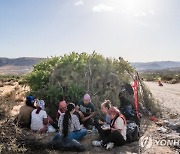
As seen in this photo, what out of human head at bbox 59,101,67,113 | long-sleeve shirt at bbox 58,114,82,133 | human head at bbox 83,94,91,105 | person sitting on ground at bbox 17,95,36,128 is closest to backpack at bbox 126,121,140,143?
long-sleeve shirt at bbox 58,114,82,133

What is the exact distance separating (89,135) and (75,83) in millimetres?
2974

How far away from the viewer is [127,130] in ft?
30.1

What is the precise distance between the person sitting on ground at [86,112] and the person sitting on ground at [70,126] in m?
1.25

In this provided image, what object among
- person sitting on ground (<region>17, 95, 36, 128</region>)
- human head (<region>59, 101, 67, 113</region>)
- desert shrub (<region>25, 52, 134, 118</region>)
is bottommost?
person sitting on ground (<region>17, 95, 36, 128</region>)

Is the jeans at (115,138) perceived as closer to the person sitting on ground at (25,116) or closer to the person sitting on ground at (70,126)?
the person sitting on ground at (70,126)

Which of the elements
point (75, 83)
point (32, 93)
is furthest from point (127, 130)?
point (32, 93)

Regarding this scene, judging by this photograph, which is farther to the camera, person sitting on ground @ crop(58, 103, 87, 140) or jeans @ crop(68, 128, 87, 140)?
jeans @ crop(68, 128, 87, 140)

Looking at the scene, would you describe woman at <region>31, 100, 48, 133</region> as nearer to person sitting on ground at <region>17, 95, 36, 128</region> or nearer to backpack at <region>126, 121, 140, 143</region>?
person sitting on ground at <region>17, 95, 36, 128</region>

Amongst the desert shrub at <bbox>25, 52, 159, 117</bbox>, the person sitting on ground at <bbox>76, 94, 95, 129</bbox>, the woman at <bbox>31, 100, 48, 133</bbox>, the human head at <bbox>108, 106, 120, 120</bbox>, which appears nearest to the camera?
the human head at <bbox>108, 106, 120, 120</bbox>

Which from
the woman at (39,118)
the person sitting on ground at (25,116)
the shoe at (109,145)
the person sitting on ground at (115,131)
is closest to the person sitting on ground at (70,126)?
the person sitting on ground at (115,131)

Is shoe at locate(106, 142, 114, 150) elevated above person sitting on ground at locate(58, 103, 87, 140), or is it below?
below

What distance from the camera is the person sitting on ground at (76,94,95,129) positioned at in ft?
34.2

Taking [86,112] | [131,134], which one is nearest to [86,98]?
[86,112]

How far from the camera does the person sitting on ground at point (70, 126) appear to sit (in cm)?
844
